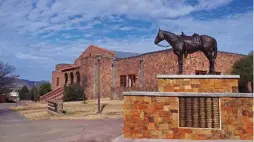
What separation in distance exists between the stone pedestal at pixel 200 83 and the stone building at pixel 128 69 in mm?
12433

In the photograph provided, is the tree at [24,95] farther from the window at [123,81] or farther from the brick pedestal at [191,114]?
the brick pedestal at [191,114]

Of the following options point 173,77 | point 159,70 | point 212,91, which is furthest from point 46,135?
point 159,70

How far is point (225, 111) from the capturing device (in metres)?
8.98

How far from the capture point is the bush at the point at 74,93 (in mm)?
33000

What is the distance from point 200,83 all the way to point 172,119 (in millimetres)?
1718

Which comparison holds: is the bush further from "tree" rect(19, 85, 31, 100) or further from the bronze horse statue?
"tree" rect(19, 85, 31, 100)

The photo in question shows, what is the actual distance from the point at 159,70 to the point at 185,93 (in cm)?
1570

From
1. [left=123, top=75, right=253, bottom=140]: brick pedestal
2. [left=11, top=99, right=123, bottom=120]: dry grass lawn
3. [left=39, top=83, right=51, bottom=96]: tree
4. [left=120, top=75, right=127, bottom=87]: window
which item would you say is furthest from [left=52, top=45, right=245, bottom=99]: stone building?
[left=123, top=75, right=253, bottom=140]: brick pedestal

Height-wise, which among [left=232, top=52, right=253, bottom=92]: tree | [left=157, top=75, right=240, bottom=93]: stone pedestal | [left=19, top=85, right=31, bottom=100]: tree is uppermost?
[left=232, top=52, right=253, bottom=92]: tree

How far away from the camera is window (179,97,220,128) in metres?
9.03

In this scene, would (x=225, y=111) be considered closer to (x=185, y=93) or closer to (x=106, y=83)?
(x=185, y=93)

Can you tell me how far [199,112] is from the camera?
30.0 feet

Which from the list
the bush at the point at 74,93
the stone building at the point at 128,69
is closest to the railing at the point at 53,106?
the stone building at the point at 128,69

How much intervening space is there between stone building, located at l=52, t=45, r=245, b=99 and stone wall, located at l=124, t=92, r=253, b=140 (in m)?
13.4
